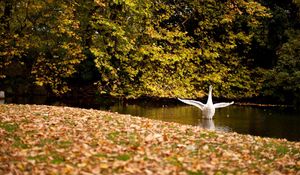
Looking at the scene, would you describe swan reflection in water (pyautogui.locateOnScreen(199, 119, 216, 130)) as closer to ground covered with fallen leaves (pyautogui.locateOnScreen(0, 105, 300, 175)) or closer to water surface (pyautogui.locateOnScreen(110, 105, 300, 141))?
water surface (pyautogui.locateOnScreen(110, 105, 300, 141))

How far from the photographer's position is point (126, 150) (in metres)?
8.24

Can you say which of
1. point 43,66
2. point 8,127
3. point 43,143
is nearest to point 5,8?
point 43,66

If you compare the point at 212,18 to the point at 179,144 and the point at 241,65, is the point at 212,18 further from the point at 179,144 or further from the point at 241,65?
the point at 179,144

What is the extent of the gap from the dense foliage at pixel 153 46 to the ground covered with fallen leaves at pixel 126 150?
14.4 meters

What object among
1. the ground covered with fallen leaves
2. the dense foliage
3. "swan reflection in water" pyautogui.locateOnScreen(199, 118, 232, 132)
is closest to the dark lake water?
"swan reflection in water" pyautogui.locateOnScreen(199, 118, 232, 132)

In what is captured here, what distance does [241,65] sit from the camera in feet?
95.7

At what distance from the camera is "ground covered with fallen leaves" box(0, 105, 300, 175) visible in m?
6.98

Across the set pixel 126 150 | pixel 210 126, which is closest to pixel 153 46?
pixel 210 126

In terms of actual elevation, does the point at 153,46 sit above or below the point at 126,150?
above

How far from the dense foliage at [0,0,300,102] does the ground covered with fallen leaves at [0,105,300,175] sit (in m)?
14.4

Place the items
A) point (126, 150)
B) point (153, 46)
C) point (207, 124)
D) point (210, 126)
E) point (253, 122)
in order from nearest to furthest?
point (126, 150) → point (210, 126) → point (207, 124) → point (253, 122) → point (153, 46)

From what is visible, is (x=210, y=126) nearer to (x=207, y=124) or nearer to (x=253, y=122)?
(x=207, y=124)

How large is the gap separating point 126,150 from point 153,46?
17773 mm

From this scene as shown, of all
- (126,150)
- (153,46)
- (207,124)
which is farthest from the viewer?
(153,46)
